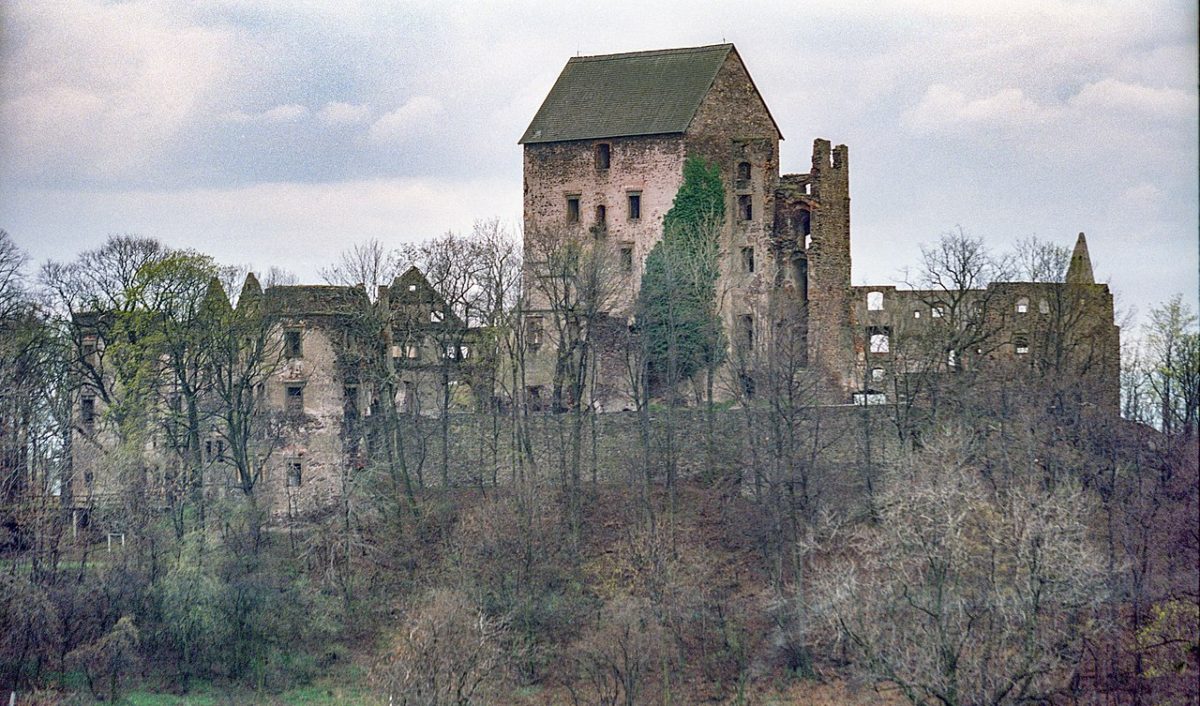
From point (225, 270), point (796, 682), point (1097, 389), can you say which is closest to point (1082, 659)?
point (796, 682)

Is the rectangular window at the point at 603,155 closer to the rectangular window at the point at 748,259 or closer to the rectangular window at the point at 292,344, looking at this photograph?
the rectangular window at the point at 748,259

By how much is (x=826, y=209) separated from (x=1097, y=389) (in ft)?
30.6

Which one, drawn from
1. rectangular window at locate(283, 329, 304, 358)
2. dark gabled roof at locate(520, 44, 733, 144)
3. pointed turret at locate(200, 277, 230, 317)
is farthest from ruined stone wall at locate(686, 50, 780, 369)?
pointed turret at locate(200, 277, 230, 317)

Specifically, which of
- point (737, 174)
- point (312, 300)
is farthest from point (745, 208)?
point (312, 300)

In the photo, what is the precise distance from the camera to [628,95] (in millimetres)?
59812

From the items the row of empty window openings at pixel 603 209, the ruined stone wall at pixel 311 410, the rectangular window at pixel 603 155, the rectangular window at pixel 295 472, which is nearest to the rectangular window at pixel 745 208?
the row of empty window openings at pixel 603 209

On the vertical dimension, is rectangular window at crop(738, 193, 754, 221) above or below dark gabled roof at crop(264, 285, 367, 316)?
above

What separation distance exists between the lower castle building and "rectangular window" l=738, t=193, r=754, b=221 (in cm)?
4

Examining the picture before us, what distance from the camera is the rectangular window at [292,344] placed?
55.0m

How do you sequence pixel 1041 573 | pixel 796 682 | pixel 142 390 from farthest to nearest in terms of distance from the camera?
pixel 142 390, pixel 796 682, pixel 1041 573

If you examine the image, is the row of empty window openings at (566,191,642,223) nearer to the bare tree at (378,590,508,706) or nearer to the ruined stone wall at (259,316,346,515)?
the ruined stone wall at (259,316,346,515)

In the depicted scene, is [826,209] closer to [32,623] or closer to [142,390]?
[142,390]

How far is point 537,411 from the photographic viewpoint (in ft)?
181

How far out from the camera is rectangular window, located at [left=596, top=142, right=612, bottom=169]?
194 feet
